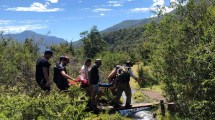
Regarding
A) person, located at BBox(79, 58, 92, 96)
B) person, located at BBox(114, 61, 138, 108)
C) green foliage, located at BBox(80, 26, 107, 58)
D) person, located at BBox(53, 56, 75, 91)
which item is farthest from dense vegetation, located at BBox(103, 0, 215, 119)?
green foliage, located at BBox(80, 26, 107, 58)

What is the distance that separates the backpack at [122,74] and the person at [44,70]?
308 cm

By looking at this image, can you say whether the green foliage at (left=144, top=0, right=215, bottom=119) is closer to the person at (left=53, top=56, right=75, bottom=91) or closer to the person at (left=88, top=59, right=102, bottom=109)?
the person at (left=88, top=59, right=102, bottom=109)

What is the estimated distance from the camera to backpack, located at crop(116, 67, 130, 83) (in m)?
13.3

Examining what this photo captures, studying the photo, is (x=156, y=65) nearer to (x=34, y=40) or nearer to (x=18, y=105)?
(x=18, y=105)

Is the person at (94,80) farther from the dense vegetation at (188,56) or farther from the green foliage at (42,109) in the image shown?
the green foliage at (42,109)

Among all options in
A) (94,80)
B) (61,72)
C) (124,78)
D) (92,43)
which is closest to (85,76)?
(94,80)

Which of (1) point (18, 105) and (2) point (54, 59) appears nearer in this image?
(1) point (18, 105)

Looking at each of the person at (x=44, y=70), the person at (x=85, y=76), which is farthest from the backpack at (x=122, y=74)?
the person at (x=44, y=70)

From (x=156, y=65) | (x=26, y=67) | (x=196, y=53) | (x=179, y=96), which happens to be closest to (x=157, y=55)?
(x=156, y=65)

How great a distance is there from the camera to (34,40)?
86.3 ft

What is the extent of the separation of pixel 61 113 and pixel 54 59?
17476 millimetres

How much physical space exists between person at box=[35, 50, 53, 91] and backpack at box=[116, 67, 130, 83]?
308 centimetres

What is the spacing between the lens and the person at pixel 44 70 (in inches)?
434

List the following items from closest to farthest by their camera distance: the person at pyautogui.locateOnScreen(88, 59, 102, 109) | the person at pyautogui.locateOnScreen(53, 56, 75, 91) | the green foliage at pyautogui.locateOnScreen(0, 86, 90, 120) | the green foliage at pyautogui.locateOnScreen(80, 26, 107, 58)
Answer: the green foliage at pyautogui.locateOnScreen(0, 86, 90, 120) < the person at pyautogui.locateOnScreen(53, 56, 75, 91) < the person at pyautogui.locateOnScreen(88, 59, 102, 109) < the green foliage at pyautogui.locateOnScreen(80, 26, 107, 58)
